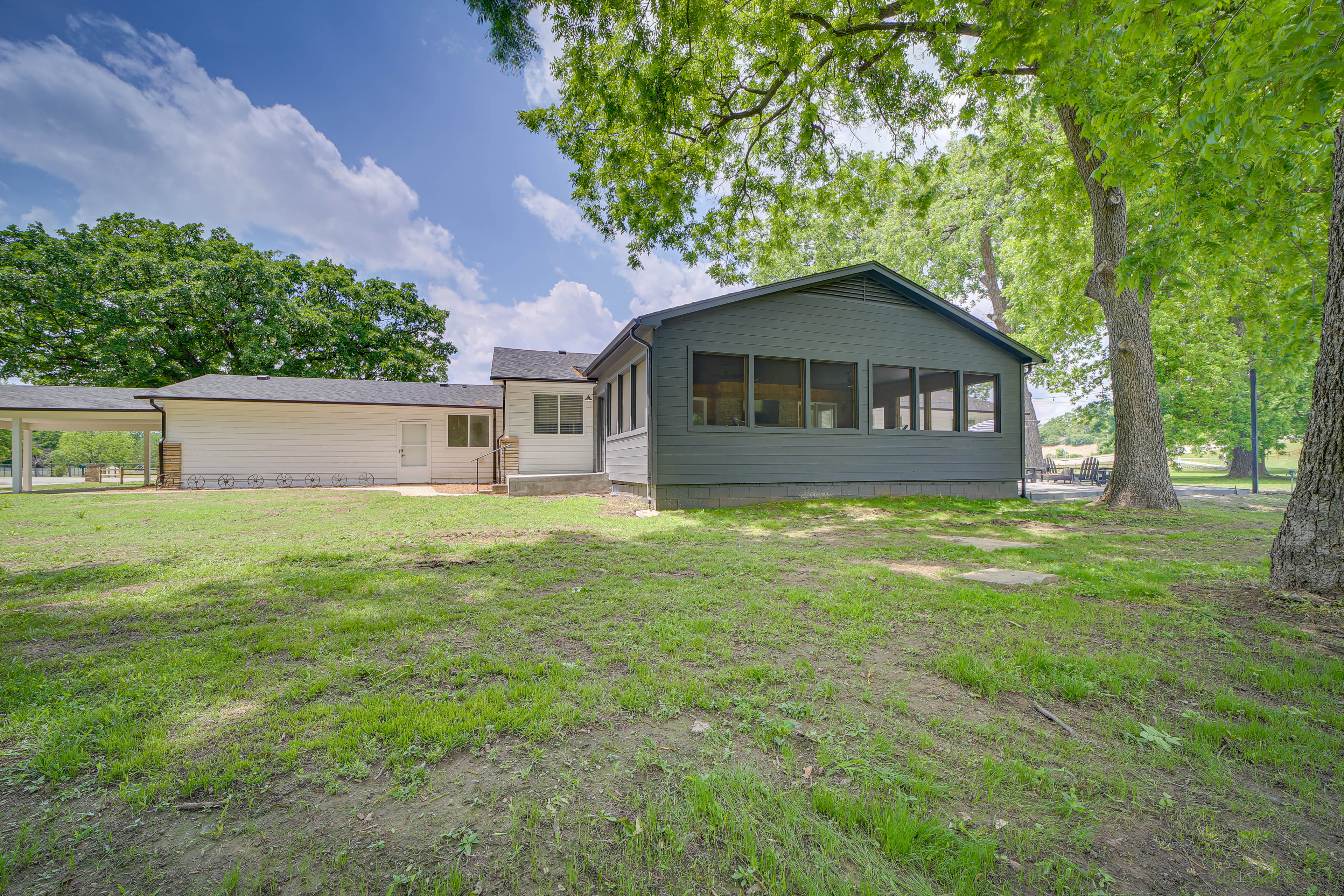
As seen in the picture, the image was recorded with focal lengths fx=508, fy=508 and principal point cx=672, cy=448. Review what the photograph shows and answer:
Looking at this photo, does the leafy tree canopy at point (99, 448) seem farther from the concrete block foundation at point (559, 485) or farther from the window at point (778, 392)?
the window at point (778, 392)

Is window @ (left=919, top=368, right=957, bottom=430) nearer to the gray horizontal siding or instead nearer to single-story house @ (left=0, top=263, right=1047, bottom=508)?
single-story house @ (left=0, top=263, right=1047, bottom=508)

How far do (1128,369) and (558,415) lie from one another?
12.7m

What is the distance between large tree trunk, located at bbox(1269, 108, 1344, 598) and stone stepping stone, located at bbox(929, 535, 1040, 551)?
2.26m

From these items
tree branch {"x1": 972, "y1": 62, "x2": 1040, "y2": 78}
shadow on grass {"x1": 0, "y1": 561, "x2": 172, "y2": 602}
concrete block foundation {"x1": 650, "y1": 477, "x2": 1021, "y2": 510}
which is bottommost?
shadow on grass {"x1": 0, "y1": 561, "x2": 172, "y2": 602}

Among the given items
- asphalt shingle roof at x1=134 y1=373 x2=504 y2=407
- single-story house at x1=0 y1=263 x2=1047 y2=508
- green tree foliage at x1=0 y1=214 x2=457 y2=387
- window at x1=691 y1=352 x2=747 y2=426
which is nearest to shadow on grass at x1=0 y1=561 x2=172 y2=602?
single-story house at x1=0 y1=263 x2=1047 y2=508

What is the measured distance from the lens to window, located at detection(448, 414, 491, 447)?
1784 cm

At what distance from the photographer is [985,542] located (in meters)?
6.12

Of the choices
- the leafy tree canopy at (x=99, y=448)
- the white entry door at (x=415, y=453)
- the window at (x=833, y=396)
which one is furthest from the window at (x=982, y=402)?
the leafy tree canopy at (x=99, y=448)

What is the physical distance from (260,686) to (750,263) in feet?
39.4

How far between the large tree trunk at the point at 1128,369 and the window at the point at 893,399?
10.8 feet

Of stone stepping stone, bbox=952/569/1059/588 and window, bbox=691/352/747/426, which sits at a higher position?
window, bbox=691/352/747/426

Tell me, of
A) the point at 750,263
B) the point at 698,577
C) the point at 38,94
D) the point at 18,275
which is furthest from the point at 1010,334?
the point at 18,275

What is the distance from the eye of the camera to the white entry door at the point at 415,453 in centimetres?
1747

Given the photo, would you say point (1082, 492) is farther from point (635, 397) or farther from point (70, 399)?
point (70, 399)
